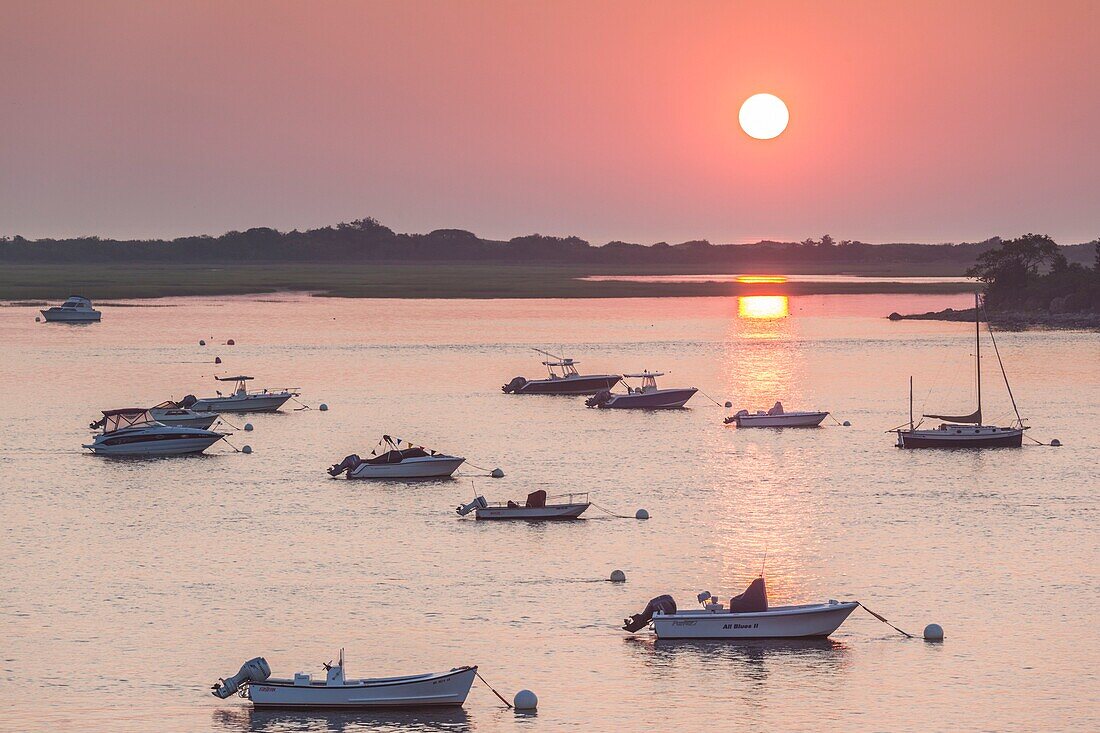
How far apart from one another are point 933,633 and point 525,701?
13037 millimetres

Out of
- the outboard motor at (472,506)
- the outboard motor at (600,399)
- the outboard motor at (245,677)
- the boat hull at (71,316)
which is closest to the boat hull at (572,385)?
the outboard motor at (600,399)

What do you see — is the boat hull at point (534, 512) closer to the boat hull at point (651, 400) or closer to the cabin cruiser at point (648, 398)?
the cabin cruiser at point (648, 398)

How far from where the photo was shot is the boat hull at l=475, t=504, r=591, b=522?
62.6m

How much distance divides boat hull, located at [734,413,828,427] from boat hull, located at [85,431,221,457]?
31.3 meters

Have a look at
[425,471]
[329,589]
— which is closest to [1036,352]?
[425,471]

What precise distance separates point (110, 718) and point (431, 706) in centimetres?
788

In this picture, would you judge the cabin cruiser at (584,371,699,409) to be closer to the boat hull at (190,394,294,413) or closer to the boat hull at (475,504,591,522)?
the boat hull at (190,394,294,413)

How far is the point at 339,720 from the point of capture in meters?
38.5

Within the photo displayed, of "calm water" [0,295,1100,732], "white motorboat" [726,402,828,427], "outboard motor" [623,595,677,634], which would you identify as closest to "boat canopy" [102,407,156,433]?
"calm water" [0,295,1100,732]

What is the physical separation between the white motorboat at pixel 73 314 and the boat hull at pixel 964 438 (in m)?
125

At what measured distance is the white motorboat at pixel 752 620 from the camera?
44.4 metres

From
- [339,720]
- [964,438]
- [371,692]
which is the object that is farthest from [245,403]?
[339,720]

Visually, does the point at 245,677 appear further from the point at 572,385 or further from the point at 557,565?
the point at 572,385

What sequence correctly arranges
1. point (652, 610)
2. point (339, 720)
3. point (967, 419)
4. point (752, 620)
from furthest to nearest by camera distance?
1. point (967, 419)
2. point (652, 610)
3. point (752, 620)
4. point (339, 720)
